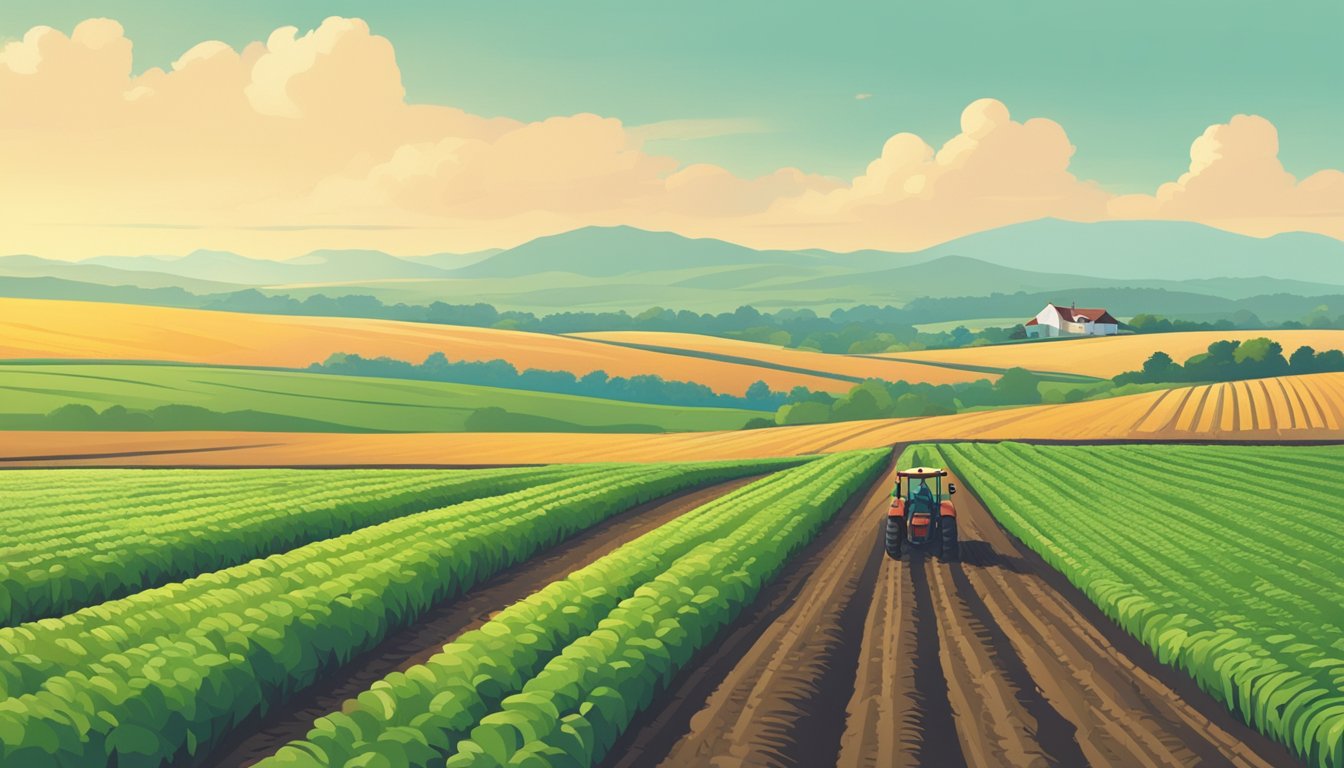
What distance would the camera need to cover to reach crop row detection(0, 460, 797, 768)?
40.9 feet

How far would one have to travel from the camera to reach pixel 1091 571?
23.3 m

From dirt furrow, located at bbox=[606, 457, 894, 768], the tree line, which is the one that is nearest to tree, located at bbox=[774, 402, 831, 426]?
the tree line

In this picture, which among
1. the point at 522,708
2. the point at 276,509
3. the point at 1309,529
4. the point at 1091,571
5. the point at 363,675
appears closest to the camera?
the point at 522,708

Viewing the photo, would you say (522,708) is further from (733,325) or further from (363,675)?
(733,325)

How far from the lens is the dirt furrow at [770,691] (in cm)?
1327

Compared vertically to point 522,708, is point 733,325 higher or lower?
higher

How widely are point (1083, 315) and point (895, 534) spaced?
157284 mm

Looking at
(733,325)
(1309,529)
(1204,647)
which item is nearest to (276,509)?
(1204,647)

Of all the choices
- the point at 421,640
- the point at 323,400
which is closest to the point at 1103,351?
the point at 323,400

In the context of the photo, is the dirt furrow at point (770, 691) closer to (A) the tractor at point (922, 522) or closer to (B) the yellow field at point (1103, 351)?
(A) the tractor at point (922, 522)

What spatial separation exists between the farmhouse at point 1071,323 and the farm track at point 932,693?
5930 inches

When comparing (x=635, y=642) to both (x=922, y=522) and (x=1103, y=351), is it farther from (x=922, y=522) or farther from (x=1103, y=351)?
(x=1103, y=351)

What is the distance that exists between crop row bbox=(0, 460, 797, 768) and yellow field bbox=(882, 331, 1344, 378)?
102 metres

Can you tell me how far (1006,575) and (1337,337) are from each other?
12265 cm
